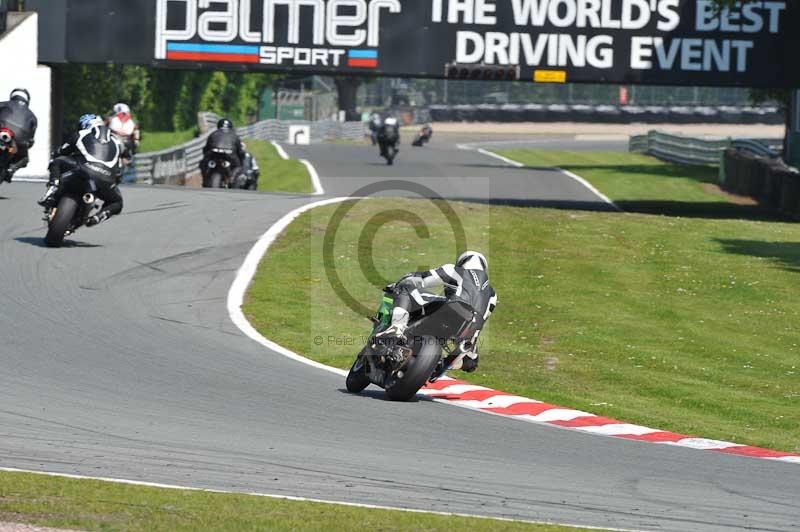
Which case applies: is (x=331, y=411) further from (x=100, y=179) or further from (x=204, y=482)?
(x=100, y=179)

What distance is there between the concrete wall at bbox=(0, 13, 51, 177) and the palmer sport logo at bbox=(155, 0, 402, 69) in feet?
9.28

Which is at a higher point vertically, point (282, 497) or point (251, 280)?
point (251, 280)

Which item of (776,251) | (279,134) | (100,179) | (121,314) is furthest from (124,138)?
(279,134)

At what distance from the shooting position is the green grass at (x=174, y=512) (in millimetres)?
6727

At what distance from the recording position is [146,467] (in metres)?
8.02

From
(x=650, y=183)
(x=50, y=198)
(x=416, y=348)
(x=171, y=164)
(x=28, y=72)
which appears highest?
(x=28, y=72)

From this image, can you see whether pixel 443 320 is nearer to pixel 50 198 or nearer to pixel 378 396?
pixel 378 396

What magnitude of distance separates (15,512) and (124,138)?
1694 centimetres

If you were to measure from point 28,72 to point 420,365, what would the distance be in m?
22.2

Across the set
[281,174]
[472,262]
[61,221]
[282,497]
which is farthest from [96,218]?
[281,174]

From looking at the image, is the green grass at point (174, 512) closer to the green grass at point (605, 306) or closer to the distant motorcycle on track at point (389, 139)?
the green grass at point (605, 306)

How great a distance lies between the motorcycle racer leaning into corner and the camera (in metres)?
10.6

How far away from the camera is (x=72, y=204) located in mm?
17078

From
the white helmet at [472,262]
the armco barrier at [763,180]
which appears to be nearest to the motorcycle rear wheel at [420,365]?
the white helmet at [472,262]
